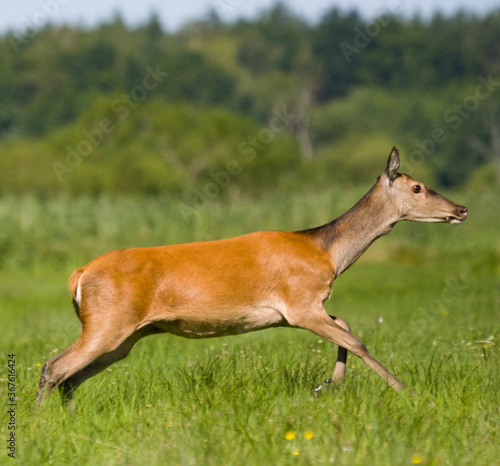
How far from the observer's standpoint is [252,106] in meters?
80.8

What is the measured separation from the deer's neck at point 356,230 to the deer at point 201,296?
2.7 inches

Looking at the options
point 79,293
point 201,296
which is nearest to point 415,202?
point 201,296

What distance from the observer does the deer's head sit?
7254 mm

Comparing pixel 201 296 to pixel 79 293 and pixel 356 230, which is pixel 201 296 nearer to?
pixel 79 293

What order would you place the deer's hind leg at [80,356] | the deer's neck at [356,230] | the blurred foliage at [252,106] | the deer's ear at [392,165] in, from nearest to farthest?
the deer's hind leg at [80,356], the deer's ear at [392,165], the deer's neck at [356,230], the blurred foliage at [252,106]

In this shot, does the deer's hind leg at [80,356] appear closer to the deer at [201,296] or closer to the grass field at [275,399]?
the deer at [201,296]

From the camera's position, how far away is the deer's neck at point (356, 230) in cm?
718

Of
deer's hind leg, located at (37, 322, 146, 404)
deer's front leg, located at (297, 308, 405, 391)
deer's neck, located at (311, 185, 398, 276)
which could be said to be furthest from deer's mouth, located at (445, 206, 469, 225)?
deer's hind leg, located at (37, 322, 146, 404)

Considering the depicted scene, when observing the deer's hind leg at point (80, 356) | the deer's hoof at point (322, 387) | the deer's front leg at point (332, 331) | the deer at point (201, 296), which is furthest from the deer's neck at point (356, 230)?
the deer's hind leg at point (80, 356)

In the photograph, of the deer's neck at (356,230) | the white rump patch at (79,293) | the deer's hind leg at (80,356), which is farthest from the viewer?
the deer's neck at (356,230)

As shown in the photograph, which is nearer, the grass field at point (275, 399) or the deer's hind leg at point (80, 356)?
the grass field at point (275, 399)

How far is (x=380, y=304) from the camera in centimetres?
1553

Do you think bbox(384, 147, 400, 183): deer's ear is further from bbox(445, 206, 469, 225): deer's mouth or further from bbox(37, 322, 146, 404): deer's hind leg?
bbox(37, 322, 146, 404): deer's hind leg

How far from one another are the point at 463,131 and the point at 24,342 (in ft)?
191
